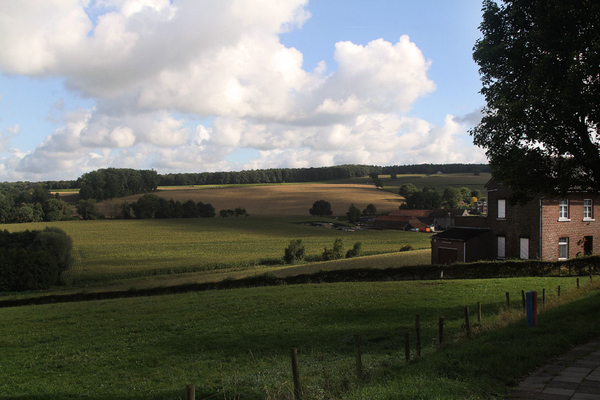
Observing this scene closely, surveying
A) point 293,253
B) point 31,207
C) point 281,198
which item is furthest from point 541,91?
point 31,207

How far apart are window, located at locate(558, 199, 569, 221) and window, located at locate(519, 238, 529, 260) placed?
11.5 feet

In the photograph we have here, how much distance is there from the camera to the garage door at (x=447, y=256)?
4362cm

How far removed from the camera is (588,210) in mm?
40906

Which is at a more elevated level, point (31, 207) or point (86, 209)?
point (31, 207)

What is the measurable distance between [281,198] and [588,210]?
10226cm

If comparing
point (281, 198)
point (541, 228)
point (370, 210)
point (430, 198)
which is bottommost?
point (541, 228)

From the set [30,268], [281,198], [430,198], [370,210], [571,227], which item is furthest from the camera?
[281,198]

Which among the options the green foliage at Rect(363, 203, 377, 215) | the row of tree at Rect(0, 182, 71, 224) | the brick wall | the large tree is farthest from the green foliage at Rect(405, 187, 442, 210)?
the large tree

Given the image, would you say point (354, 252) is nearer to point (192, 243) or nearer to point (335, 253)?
point (335, 253)

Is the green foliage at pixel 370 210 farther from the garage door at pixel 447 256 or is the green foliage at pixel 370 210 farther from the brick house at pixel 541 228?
the brick house at pixel 541 228

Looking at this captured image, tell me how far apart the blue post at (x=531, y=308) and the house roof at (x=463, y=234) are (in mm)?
32436

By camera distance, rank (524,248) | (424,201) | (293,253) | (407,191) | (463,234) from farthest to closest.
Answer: (407,191), (424,201), (293,253), (463,234), (524,248)

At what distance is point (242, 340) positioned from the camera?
54.9 ft

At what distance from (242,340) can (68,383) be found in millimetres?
5895
